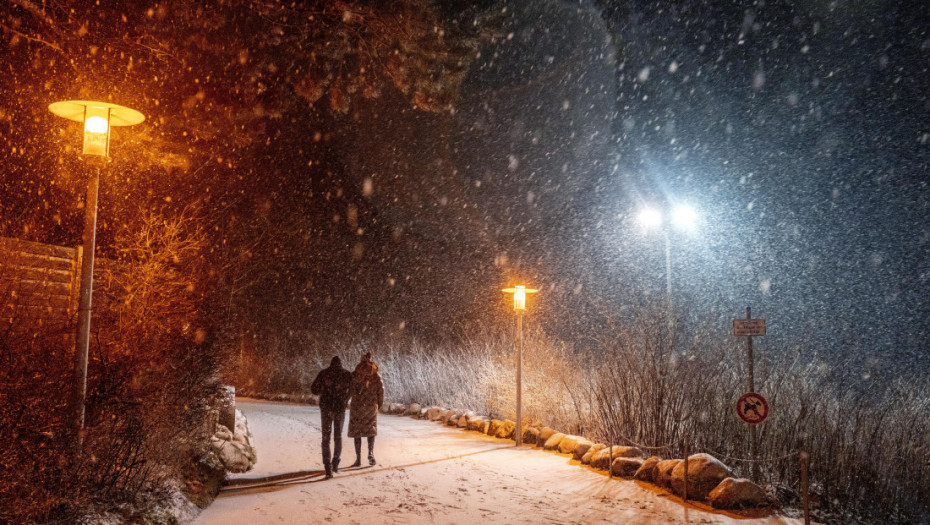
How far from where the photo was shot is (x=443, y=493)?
845 cm

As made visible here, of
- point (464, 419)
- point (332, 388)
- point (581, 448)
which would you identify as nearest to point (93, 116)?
point (332, 388)

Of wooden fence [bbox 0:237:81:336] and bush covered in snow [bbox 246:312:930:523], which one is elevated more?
wooden fence [bbox 0:237:81:336]

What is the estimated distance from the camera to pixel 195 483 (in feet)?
24.5

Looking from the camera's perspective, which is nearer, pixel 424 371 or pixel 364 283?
pixel 424 371

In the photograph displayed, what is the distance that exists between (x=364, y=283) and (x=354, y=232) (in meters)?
3.22

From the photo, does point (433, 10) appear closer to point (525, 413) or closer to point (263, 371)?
point (525, 413)

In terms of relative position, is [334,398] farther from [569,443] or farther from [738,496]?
[738,496]

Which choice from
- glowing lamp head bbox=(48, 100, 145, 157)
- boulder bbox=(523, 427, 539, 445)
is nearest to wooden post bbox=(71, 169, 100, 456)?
glowing lamp head bbox=(48, 100, 145, 157)

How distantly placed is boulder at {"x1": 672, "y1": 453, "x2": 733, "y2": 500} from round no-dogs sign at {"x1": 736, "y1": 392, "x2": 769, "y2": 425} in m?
1.08

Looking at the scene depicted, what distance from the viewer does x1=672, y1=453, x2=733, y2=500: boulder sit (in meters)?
8.45

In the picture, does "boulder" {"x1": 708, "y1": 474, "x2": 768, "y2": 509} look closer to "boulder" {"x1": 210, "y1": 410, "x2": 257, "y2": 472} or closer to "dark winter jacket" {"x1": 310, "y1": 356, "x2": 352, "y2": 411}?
"dark winter jacket" {"x1": 310, "y1": 356, "x2": 352, "y2": 411}

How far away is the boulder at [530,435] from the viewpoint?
1343 cm

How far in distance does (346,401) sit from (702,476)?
5.22 meters

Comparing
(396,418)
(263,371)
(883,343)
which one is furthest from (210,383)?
(883,343)
